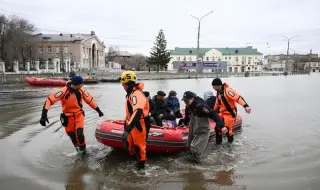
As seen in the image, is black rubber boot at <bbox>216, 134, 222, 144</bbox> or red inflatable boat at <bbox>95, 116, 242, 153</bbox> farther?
black rubber boot at <bbox>216, 134, 222, 144</bbox>

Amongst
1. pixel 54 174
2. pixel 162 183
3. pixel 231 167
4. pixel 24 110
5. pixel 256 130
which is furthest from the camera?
pixel 24 110

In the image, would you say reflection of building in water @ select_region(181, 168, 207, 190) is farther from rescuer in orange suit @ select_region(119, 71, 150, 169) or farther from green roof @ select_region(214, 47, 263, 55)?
green roof @ select_region(214, 47, 263, 55)

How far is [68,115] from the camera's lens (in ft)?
21.2

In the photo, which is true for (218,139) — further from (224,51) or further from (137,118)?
(224,51)

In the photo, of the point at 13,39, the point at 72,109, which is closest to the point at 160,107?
the point at 72,109

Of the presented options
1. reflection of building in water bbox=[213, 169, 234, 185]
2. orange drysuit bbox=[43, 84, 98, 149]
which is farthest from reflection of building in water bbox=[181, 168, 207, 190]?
orange drysuit bbox=[43, 84, 98, 149]

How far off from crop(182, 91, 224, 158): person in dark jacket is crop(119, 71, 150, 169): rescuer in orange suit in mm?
1029

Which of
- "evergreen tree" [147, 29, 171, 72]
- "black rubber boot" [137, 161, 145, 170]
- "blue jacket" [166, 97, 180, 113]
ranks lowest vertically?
"black rubber boot" [137, 161, 145, 170]

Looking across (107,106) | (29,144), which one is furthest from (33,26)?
(29,144)

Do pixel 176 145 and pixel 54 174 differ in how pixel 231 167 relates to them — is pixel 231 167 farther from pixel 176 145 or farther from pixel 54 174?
pixel 54 174

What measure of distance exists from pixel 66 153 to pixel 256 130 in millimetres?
5996

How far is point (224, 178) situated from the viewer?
5.66 meters

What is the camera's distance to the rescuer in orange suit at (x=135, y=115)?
5250mm

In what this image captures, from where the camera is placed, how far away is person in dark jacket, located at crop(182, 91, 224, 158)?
6.02 meters
